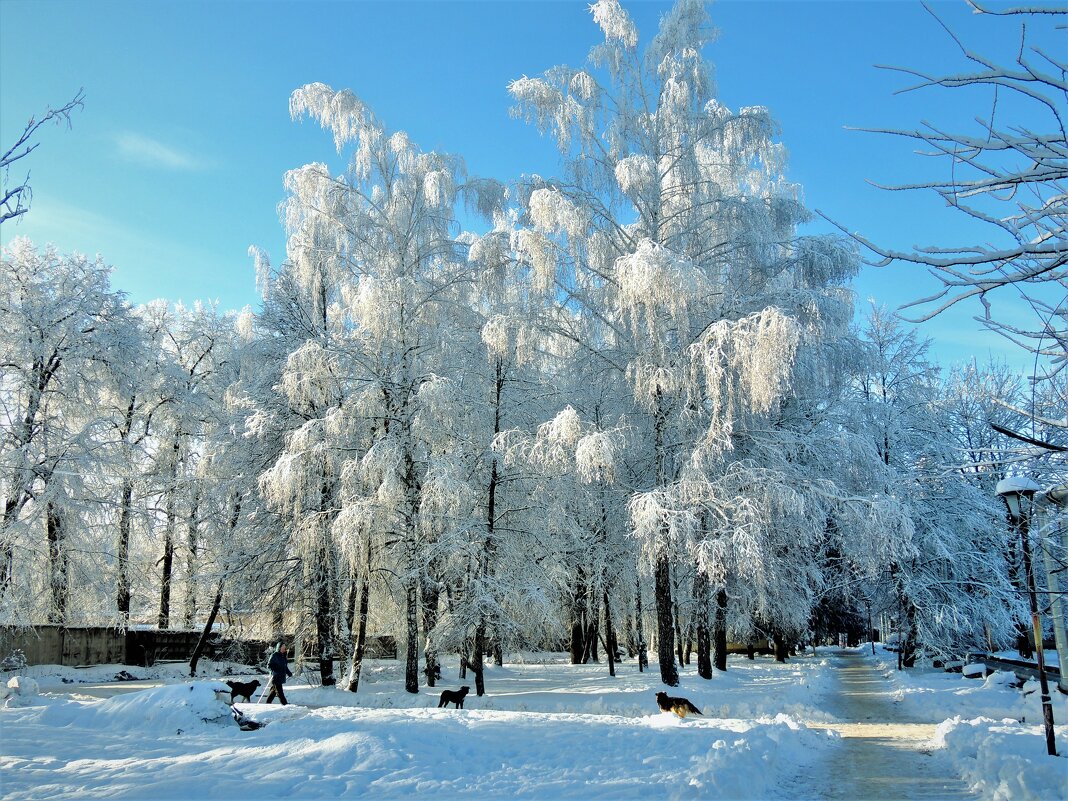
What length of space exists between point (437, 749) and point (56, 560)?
1371 centimetres

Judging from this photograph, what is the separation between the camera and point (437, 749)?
921 cm

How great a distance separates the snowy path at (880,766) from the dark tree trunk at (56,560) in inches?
678

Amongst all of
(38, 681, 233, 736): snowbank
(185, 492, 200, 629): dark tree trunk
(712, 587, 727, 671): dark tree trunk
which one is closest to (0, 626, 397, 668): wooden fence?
(185, 492, 200, 629): dark tree trunk

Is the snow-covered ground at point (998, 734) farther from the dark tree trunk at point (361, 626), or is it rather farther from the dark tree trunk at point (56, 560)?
the dark tree trunk at point (56, 560)

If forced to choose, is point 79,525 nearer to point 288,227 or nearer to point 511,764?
point 288,227

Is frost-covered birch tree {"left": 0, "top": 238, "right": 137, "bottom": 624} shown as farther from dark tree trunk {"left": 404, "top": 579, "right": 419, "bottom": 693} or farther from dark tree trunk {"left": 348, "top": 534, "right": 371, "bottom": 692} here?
dark tree trunk {"left": 404, "top": 579, "right": 419, "bottom": 693}

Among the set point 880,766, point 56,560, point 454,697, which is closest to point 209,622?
point 56,560

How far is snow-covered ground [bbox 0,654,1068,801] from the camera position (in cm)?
750

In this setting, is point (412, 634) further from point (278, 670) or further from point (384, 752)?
point (384, 752)

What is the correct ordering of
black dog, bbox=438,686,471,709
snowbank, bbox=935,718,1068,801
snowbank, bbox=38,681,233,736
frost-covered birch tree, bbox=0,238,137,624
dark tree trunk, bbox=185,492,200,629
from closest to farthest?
1. snowbank, bbox=935,718,1068,801
2. snowbank, bbox=38,681,233,736
3. black dog, bbox=438,686,471,709
4. frost-covered birch tree, bbox=0,238,137,624
5. dark tree trunk, bbox=185,492,200,629

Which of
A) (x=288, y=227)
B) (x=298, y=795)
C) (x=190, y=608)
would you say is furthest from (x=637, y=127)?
(x=190, y=608)

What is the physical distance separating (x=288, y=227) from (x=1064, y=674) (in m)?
19.0

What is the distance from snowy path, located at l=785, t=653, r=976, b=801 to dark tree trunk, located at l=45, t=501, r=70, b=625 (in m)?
17.2

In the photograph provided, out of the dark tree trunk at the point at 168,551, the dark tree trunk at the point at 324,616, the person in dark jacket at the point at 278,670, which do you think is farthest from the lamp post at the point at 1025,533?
the dark tree trunk at the point at 168,551
